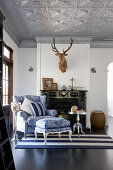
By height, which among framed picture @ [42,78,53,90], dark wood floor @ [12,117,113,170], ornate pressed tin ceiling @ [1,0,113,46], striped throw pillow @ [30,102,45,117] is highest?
ornate pressed tin ceiling @ [1,0,113,46]

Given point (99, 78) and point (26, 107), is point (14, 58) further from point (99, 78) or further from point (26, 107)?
point (99, 78)

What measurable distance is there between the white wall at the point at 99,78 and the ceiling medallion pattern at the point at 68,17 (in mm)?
869

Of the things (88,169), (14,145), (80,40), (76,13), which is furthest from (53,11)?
(88,169)

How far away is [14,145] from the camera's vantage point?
182 inches

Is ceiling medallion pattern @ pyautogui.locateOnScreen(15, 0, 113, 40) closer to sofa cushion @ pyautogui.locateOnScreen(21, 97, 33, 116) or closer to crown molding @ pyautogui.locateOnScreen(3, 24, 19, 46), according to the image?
crown molding @ pyautogui.locateOnScreen(3, 24, 19, 46)

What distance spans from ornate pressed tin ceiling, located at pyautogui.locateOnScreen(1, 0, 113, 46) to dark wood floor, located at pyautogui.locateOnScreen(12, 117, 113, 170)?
2901 mm

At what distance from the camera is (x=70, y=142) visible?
493cm

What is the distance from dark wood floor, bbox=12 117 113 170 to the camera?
3.36 meters

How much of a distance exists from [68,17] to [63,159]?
322 cm

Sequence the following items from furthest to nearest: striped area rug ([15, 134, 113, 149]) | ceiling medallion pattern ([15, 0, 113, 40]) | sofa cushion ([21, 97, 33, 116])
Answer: sofa cushion ([21, 97, 33, 116]), striped area rug ([15, 134, 113, 149]), ceiling medallion pattern ([15, 0, 113, 40])

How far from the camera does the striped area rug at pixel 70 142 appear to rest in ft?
15.0

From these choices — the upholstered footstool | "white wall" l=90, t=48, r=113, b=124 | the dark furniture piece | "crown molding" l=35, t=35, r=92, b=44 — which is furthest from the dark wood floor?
"crown molding" l=35, t=35, r=92, b=44

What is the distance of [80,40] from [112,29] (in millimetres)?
1164

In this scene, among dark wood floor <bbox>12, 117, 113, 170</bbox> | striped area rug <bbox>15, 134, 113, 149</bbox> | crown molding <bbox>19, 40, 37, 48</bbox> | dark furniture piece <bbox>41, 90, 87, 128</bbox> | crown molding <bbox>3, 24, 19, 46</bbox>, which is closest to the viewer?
dark wood floor <bbox>12, 117, 113, 170</bbox>
